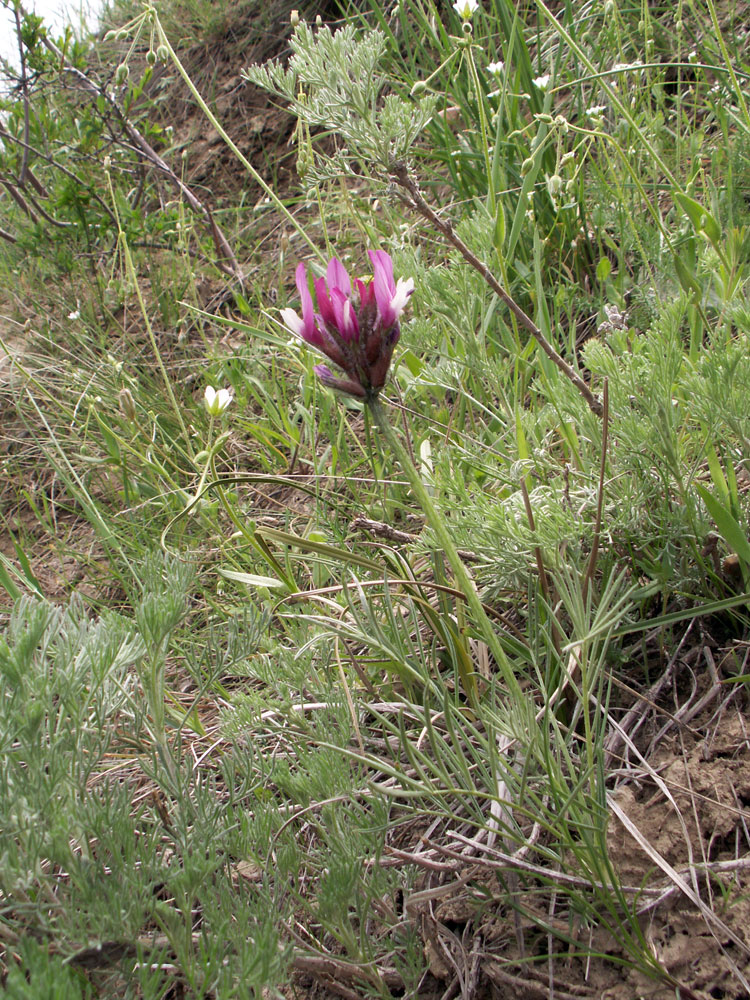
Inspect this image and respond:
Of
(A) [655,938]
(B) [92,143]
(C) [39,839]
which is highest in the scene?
(B) [92,143]

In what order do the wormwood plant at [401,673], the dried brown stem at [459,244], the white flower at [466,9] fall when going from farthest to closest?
the white flower at [466,9]
the dried brown stem at [459,244]
the wormwood plant at [401,673]

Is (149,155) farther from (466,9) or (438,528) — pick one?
(438,528)

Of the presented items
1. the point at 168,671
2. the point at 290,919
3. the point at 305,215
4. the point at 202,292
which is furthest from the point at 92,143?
the point at 290,919

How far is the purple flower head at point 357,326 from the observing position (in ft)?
3.14

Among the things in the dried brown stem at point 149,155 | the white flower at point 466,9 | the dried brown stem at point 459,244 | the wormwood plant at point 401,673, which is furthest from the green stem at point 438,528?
the dried brown stem at point 149,155

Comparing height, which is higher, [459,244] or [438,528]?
[459,244]

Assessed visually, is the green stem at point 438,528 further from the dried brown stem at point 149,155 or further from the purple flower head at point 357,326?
the dried brown stem at point 149,155

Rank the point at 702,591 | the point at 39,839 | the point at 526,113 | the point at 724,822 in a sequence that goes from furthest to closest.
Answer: the point at 526,113, the point at 702,591, the point at 724,822, the point at 39,839

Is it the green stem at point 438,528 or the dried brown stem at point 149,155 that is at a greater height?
the dried brown stem at point 149,155

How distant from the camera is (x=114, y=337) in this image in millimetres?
3402

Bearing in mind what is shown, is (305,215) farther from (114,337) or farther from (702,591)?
(702,591)

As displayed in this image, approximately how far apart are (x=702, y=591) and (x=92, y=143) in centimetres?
325

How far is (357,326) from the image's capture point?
3.14 feet

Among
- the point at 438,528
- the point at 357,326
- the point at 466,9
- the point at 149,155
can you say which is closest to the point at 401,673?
the point at 438,528
